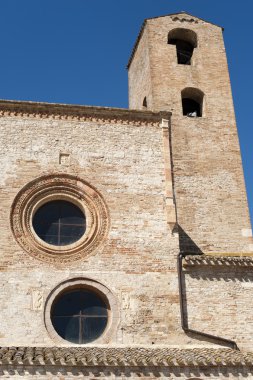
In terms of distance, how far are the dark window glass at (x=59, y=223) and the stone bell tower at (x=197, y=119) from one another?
363 centimetres

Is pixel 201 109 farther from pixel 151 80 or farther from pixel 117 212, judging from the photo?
pixel 117 212

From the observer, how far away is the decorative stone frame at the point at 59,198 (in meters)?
13.7

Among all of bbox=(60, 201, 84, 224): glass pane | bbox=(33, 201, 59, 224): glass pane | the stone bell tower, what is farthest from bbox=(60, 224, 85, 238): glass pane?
the stone bell tower

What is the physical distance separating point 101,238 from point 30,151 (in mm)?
2936

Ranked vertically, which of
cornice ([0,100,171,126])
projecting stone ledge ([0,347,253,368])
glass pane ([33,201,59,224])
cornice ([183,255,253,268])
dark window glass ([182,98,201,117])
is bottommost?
projecting stone ledge ([0,347,253,368])

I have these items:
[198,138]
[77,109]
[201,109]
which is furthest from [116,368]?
[201,109]

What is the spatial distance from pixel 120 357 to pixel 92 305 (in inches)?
85.0

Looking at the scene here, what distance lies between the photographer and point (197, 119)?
1902cm

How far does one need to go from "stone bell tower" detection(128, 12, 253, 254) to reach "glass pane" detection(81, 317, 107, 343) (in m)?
4.12

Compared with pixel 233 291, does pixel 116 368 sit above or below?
below

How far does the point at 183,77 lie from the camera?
19.9 metres

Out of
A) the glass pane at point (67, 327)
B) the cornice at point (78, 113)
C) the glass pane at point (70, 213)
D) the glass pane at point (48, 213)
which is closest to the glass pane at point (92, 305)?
the glass pane at point (67, 327)

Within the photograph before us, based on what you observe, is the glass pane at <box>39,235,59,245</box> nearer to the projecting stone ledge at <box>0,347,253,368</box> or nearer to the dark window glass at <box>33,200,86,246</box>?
the dark window glass at <box>33,200,86,246</box>

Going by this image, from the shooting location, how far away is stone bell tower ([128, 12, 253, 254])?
1709cm
